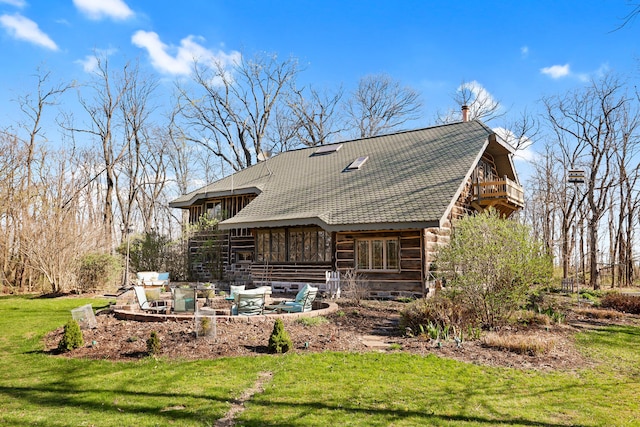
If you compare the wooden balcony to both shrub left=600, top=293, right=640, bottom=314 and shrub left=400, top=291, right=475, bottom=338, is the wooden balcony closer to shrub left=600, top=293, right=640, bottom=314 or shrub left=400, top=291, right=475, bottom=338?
shrub left=600, top=293, right=640, bottom=314

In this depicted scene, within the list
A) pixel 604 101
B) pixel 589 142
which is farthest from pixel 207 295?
pixel 604 101

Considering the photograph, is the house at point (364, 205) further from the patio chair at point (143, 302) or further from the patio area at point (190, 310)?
the patio chair at point (143, 302)

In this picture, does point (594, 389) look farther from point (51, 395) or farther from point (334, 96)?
point (334, 96)

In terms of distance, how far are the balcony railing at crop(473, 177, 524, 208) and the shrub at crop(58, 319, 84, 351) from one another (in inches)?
623

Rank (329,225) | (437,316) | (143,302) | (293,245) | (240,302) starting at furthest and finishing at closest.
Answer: (293,245)
(329,225)
(143,302)
(240,302)
(437,316)

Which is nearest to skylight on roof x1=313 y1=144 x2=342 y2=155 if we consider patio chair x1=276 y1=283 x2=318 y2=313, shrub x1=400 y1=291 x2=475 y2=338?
patio chair x1=276 y1=283 x2=318 y2=313

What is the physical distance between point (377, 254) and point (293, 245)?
12.9 ft

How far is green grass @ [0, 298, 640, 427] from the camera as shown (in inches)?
205

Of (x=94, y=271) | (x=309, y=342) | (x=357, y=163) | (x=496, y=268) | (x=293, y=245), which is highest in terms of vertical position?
(x=357, y=163)

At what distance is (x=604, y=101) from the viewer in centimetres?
2773

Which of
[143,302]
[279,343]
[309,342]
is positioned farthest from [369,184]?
[279,343]

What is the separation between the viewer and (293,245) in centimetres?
1930

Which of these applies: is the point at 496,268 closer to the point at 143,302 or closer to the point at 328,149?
the point at 143,302

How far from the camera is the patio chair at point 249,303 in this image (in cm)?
1020
